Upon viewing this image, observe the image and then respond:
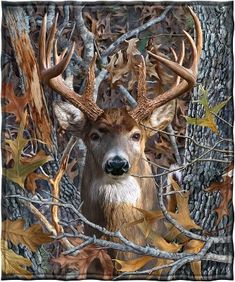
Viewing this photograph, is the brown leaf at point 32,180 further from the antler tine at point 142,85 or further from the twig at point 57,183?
the antler tine at point 142,85

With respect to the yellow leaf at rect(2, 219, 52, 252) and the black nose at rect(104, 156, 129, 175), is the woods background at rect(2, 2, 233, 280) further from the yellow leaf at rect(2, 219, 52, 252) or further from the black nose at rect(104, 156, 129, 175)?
the black nose at rect(104, 156, 129, 175)

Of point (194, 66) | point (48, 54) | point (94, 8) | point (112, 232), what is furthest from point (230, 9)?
point (112, 232)

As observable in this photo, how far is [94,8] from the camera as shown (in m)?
4.04

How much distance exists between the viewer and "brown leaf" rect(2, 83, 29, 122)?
402cm

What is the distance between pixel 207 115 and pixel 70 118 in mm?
652

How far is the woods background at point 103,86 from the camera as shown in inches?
158

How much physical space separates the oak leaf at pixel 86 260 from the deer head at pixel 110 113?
0.38 m

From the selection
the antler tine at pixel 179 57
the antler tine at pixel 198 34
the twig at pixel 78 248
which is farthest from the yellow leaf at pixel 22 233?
the antler tine at pixel 198 34

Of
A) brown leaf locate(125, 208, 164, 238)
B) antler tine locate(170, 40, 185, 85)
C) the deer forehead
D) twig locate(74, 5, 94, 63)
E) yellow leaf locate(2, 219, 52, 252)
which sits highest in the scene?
A: twig locate(74, 5, 94, 63)

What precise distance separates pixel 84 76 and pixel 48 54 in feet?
0.65

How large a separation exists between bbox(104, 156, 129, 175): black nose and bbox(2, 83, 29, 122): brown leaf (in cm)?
49

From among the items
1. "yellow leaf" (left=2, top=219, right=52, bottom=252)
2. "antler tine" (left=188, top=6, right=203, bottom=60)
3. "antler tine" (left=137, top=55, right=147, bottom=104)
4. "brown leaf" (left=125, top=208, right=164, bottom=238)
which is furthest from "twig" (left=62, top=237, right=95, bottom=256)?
"antler tine" (left=188, top=6, right=203, bottom=60)

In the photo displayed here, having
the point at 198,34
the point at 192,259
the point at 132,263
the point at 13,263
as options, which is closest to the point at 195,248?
the point at 192,259

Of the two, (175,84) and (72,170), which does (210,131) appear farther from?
(72,170)
